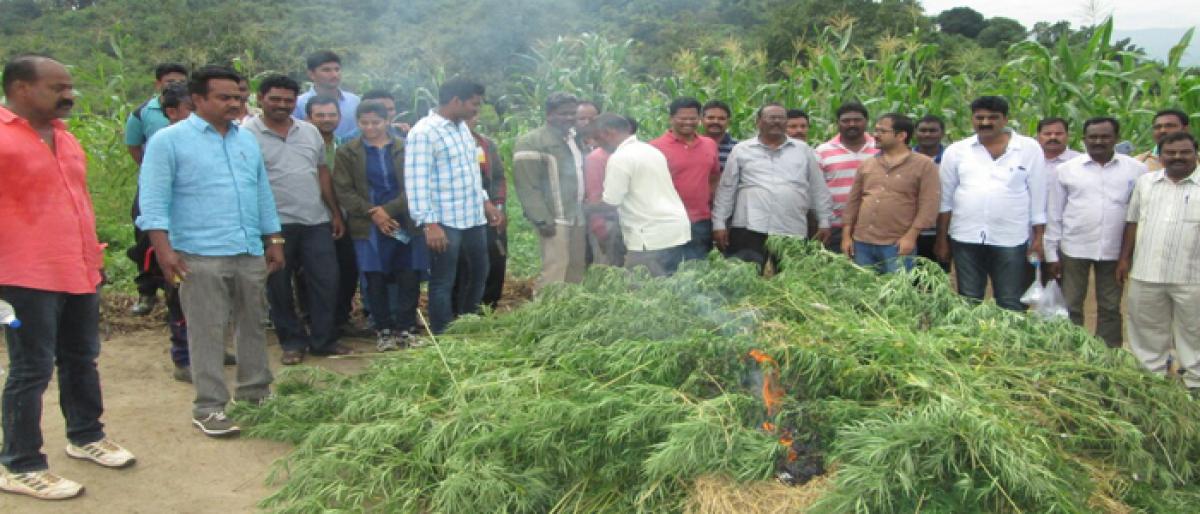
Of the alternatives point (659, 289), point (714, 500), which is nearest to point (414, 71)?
point (659, 289)

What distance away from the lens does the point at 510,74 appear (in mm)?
10281

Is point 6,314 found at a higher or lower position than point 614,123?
lower

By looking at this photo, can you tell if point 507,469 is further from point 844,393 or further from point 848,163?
point 848,163

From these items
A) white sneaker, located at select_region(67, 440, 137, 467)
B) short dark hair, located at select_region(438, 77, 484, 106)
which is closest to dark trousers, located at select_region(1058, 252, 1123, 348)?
short dark hair, located at select_region(438, 77, 484, 106)

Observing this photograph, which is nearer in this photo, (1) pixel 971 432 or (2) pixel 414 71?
(1) pixel 971 432

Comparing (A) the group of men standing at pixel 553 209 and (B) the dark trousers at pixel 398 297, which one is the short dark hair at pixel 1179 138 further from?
(B) the dark trousers at pixel 398 297

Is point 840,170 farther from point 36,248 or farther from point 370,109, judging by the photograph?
point 36,248

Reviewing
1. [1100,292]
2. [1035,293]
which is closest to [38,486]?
[1035,293]

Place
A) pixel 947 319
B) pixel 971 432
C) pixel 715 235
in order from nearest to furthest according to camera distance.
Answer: pixel 971 432 → pixel 947 319 → pixel 715 235

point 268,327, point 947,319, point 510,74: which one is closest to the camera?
point 947,319

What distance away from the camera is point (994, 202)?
17.1 ft

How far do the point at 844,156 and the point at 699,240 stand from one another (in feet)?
3.63

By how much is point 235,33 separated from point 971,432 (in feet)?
26.8

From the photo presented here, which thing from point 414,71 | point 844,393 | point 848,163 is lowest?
point 844,393
